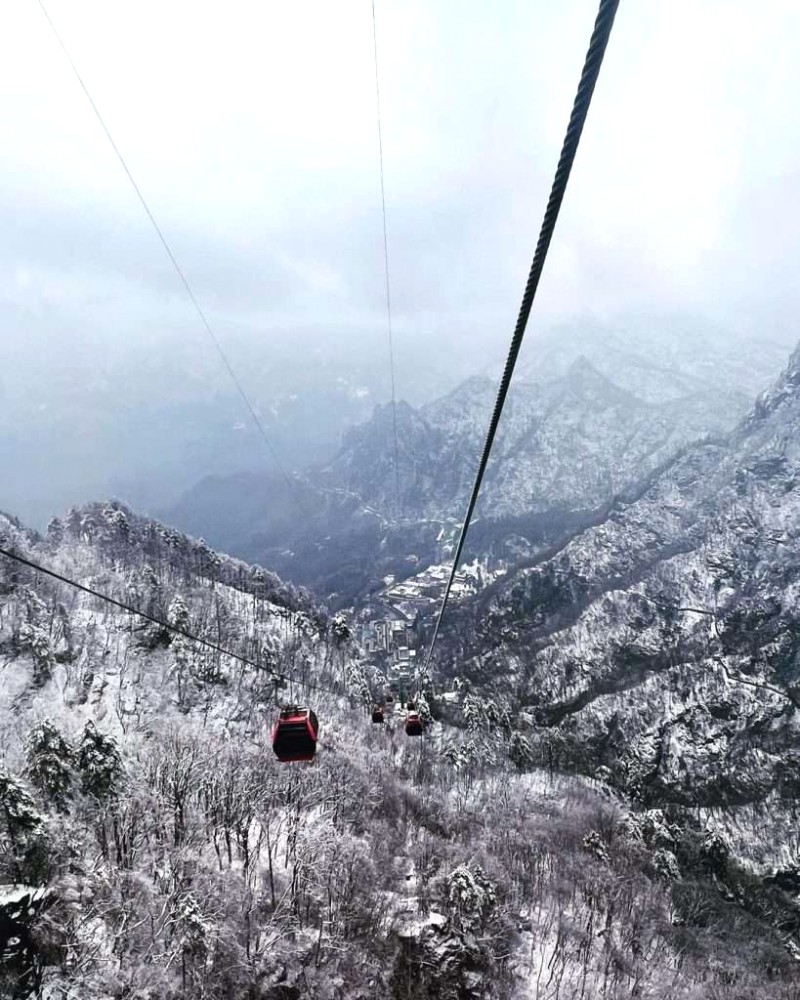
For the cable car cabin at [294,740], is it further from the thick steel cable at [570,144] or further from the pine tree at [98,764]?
the pine tree at [98,764]

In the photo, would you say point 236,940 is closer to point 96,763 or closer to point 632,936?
point 96,763

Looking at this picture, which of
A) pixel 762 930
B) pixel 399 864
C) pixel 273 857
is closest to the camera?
pixel 273 857

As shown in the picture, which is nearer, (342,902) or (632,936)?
(342,902)

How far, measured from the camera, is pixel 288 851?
52406 millimetres

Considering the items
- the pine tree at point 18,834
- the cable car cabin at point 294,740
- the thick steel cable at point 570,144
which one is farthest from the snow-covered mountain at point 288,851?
the thick steel cable at point 570,144

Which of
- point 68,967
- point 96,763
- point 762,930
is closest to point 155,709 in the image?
point 96,763

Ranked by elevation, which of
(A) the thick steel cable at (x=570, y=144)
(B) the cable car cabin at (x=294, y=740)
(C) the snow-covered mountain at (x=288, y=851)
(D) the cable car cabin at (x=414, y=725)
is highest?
(A) the thick steel cable at (x=570, y=144)

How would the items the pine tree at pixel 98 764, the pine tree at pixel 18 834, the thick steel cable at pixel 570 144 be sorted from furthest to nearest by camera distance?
1. the pine tree at pixel 98 764
2. the pine tree at pixel 18 834
3. the thick steel cable at pixel 570 144

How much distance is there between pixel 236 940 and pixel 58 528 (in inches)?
6078

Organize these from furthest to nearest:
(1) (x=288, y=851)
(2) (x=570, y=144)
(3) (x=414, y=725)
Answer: (1) (x=288, y=851) < (3) (x=414, y=725) < (2) (x=570, y=144)

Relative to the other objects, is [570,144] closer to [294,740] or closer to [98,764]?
[294,740]

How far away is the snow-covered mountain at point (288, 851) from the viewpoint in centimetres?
3778

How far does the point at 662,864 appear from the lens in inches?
3381

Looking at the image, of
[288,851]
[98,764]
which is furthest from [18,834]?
[288,851]
